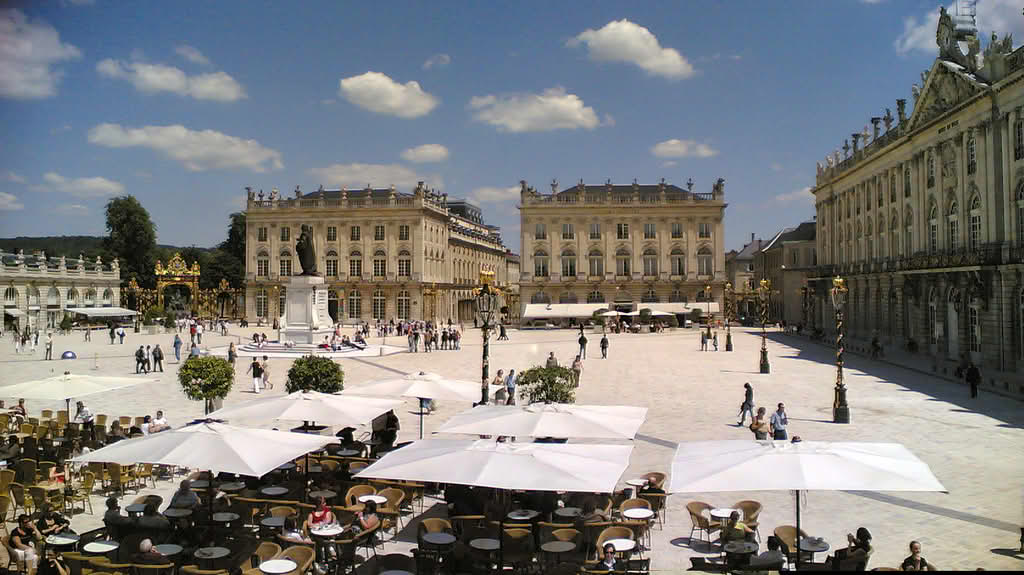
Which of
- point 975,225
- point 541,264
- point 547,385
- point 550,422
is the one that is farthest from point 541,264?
point 550,422

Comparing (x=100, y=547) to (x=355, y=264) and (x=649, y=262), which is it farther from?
(x=355, y=264)

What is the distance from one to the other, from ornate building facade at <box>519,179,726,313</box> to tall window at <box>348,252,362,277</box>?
61.8 ft

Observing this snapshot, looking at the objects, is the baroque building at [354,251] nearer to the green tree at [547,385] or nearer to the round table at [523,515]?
the green tree at [547,385]

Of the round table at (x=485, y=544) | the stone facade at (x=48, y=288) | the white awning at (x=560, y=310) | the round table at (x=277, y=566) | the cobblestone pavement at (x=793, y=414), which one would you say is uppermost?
the stone facade at (x=48, y=288)

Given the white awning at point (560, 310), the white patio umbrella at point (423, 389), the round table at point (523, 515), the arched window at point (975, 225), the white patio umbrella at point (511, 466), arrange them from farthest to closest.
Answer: the white awning at point (560, 310), the arched window at point (975, 225), the white patio umbrella at point (423, 389), the round table at point (523, 515), the white patio umbrella at point (511, 466)

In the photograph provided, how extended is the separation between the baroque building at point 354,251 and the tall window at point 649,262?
1745 cm

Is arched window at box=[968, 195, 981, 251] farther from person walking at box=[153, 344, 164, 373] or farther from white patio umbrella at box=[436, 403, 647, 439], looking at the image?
person walking at box=[153, 344, 164, 373]

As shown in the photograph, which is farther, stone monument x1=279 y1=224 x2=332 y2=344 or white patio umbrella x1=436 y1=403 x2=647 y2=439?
stone monument x1=279 y1=224 x2=332 y2=344

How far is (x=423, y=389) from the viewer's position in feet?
52.4

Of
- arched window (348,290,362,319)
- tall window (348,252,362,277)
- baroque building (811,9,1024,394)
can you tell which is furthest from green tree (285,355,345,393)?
tall window (348,252,362,277)

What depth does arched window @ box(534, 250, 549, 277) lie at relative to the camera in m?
77.4

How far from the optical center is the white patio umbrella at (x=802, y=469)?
8.23m

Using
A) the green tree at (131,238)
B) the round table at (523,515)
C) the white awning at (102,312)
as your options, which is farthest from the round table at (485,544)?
the green tree at (131,238)

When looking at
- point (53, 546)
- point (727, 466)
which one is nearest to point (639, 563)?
point (727, 466)
